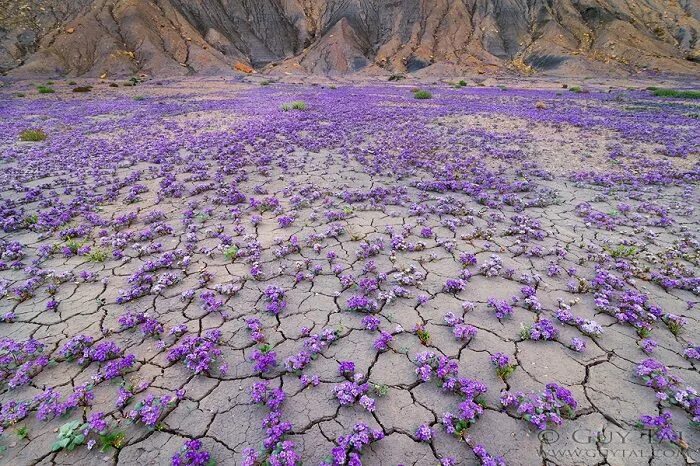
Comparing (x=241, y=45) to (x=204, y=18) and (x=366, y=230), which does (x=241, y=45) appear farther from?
(x=366, y=230)

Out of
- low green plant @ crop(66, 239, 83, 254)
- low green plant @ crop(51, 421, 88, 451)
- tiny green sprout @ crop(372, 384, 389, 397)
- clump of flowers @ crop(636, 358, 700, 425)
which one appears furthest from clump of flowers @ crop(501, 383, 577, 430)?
low green plant @ crop(66, 239, 83, 254)

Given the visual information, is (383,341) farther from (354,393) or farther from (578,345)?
(578,345)

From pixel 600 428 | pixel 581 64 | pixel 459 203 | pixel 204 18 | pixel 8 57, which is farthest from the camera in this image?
pixel 204 18

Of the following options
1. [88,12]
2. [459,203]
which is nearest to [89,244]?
[459,203]

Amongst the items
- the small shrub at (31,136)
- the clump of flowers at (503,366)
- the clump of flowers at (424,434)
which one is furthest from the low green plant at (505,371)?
the small shrub at (31,136)

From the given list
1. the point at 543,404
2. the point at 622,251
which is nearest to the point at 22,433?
the point at 543,404
